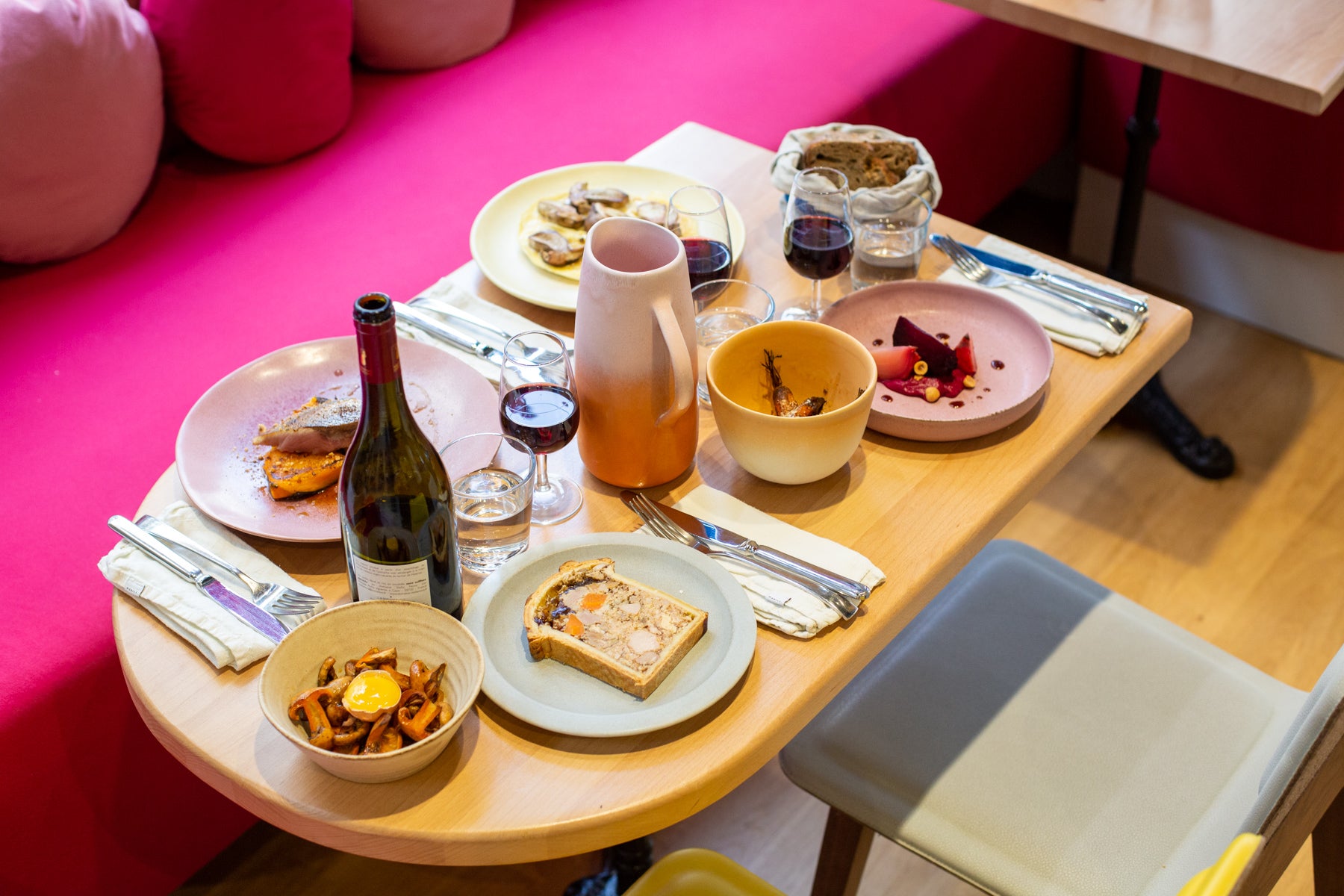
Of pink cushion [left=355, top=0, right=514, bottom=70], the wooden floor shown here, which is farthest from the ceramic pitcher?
pink cushion [left=355, top=0, right=514, bottom=70]

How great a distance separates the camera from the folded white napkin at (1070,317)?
4.40 feet

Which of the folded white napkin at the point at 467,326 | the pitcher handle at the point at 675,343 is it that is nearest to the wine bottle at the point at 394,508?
the pitcher handle at the point at 675,343

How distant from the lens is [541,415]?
3.60ft

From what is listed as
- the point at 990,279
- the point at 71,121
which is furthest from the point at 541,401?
the point at 71,121

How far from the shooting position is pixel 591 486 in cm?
119

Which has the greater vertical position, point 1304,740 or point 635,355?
point 635,355

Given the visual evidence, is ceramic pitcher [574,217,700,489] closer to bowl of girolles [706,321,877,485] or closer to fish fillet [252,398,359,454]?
bowl of girolles [706,321,877,485]

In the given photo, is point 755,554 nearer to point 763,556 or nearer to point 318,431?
point 763,556

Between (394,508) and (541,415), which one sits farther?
(541,415)

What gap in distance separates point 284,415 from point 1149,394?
1.86 m

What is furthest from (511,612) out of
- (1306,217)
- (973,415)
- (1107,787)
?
(1306,217)

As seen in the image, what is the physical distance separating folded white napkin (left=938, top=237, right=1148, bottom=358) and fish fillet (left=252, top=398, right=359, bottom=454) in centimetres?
69

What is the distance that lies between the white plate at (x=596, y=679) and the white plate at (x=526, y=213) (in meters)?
0.39

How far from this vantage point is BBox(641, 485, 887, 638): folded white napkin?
1.03 metres
